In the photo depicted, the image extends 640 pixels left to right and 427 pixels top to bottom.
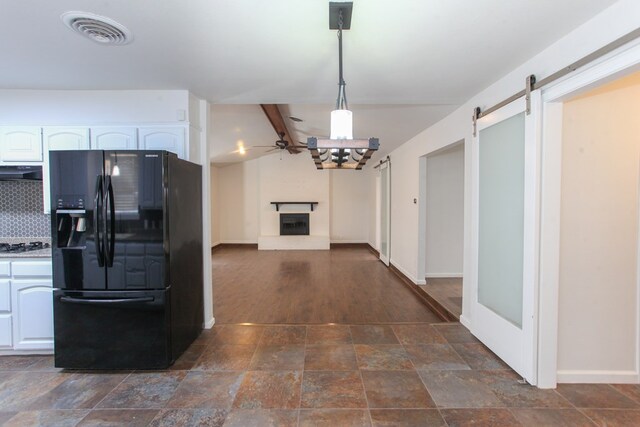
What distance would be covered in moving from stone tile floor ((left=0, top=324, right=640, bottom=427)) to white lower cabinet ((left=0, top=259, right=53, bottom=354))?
0.15 m

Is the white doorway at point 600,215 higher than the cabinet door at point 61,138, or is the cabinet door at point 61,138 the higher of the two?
the cabinet door at point 61,138

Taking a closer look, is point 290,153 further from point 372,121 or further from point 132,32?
point 132,32

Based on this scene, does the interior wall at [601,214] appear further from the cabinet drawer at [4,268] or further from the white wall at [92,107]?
the cabinet drawer at [4,268]

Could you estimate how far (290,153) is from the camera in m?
8.51

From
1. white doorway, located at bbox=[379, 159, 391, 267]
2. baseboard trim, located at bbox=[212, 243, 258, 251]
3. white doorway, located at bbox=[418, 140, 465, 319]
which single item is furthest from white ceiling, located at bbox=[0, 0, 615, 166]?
baseboard trim, located at bbox=[212, 243, 258, 251]

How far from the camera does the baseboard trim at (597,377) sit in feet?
6.96

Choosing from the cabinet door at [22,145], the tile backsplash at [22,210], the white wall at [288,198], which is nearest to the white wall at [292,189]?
the white wall at [288,198]

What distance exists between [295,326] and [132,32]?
9.10 ft

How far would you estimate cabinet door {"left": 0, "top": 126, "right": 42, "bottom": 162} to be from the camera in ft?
8.85

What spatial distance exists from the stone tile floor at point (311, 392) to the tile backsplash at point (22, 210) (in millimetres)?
1199

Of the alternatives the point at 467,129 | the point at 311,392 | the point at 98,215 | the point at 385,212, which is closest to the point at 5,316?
the point at 98,215

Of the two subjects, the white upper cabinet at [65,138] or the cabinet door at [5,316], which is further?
the white upper cabinet at [65,138]

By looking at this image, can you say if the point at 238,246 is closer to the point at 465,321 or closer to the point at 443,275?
the point at 443,275

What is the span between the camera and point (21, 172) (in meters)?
2.71
